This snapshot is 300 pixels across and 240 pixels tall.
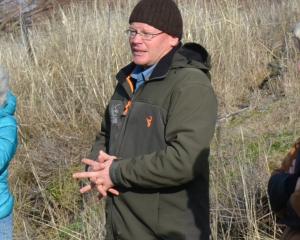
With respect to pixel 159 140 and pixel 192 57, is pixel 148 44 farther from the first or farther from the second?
pixel 159 140

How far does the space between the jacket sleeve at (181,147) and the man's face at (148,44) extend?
0.19 metres

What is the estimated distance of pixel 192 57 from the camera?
2.34m

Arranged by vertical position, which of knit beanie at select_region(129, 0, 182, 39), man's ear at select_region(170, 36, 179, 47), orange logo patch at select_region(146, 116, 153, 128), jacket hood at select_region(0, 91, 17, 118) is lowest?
jacket hood at select_region(0, 91, 17, 118)

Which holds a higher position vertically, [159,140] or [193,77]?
[193,77]

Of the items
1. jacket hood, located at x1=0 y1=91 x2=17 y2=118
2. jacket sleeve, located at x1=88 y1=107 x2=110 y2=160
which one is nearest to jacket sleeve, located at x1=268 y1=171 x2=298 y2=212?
jacket sleeve, located at x1=88 y1=107 x2=110 y2=160

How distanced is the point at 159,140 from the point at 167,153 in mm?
100

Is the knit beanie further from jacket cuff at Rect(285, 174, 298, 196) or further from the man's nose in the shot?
jacket cuff at Rect(285, 174, 298, 196)

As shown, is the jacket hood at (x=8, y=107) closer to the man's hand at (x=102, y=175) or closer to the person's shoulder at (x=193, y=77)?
the man's hand at (x=102, y=175)

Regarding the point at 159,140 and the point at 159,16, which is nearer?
the point at 159,140

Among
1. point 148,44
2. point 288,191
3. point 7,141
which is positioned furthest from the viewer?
point 7,141

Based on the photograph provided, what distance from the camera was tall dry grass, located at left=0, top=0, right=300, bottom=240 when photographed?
12.3ft

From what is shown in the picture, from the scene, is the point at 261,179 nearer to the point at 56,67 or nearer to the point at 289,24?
the point at 56,67

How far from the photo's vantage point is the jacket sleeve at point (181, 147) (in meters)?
2.13

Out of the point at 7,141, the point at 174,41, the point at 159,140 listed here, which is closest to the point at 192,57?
the point at 174,41
